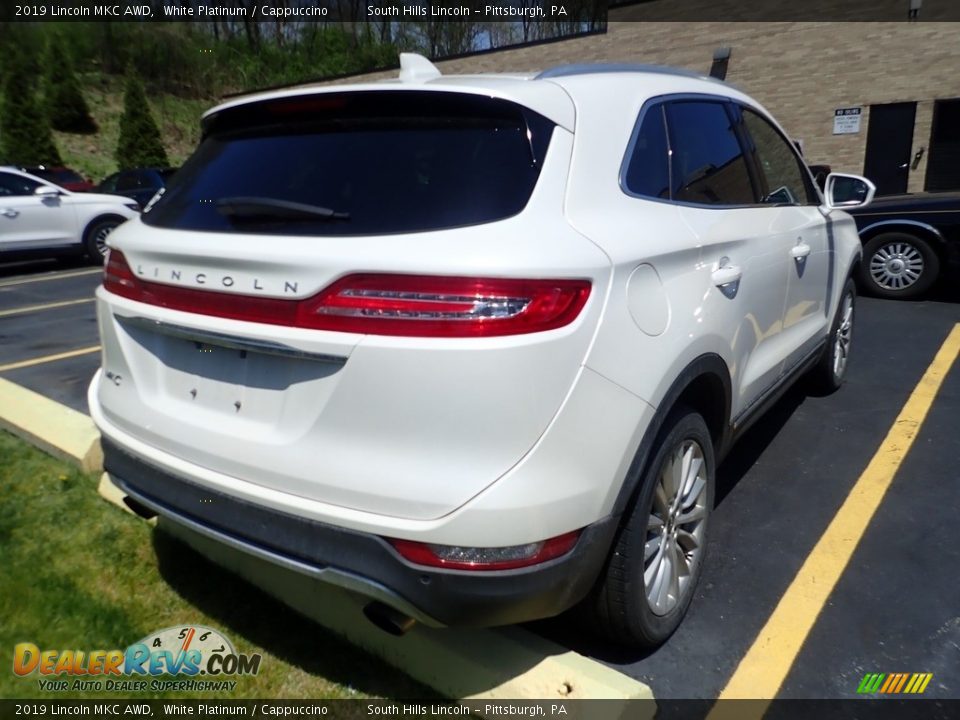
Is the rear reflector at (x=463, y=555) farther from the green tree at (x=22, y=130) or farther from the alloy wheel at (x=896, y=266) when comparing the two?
the green tree at (x=22, y=130)

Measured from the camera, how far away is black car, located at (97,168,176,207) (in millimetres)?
13805

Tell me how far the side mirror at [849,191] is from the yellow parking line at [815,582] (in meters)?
1.30

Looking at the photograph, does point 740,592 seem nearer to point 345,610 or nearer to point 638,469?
point 638,469

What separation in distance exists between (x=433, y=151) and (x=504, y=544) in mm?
1058

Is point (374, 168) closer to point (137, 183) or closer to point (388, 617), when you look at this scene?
point (388, 617)

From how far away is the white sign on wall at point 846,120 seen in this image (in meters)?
13.7

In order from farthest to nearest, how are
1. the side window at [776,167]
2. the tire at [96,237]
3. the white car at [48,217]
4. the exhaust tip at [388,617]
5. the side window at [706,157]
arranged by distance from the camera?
the tire at [96,237]
the white car at [48,217]
the side window at [776,167]
the side window at [706,157]
the exhaust tip at [388,617]

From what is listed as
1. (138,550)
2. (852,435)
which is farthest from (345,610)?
(852,435)

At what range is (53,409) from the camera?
413 centimetres

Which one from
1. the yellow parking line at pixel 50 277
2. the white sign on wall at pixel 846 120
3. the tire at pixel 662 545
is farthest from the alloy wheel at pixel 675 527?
the white sign on wall at pixel 846 120

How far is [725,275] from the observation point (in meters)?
2.54

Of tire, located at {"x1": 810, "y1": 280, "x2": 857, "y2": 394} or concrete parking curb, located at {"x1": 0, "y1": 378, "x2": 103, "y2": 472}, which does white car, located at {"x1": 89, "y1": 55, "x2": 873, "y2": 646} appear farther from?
tire, located at {"x1": 810, "y1": 280, "x2": 857, "y2": 394}

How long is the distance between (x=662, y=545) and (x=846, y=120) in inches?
551

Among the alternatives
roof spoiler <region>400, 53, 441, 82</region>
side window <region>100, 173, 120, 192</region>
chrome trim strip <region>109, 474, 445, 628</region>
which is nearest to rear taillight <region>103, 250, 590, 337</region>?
chrome trim strip <region>109, 474, 445, 628</region>
